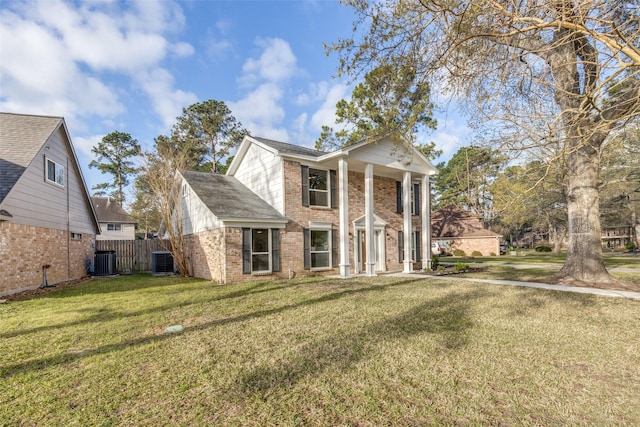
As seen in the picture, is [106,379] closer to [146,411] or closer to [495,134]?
[146,411]

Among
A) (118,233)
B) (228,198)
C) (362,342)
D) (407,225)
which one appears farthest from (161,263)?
(118,233)

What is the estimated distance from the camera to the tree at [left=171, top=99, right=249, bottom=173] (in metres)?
33.1

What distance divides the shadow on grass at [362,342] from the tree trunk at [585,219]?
5651 mm

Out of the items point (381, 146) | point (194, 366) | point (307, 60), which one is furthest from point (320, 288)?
point (307, 60)

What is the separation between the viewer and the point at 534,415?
9.14 feet

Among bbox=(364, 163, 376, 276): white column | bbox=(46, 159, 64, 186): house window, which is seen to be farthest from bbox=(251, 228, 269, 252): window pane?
bbox=(46, 159, 64, 186): house window

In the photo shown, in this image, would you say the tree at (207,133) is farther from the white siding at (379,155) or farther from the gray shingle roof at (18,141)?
the white siding at (379,155)

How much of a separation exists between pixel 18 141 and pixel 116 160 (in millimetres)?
32854

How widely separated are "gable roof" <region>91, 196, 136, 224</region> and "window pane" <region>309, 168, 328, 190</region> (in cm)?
2843

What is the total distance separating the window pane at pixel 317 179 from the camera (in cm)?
1373

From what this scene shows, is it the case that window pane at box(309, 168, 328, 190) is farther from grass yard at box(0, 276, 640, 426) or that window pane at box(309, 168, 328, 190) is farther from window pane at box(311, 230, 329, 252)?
grass yard at box(0, 276, 640, 426)

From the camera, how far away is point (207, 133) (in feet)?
111

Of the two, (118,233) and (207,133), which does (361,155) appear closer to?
(207,133)

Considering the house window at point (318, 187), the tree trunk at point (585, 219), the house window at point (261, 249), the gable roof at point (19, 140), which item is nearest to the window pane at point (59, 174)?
the gable roof at point (19, 140)
